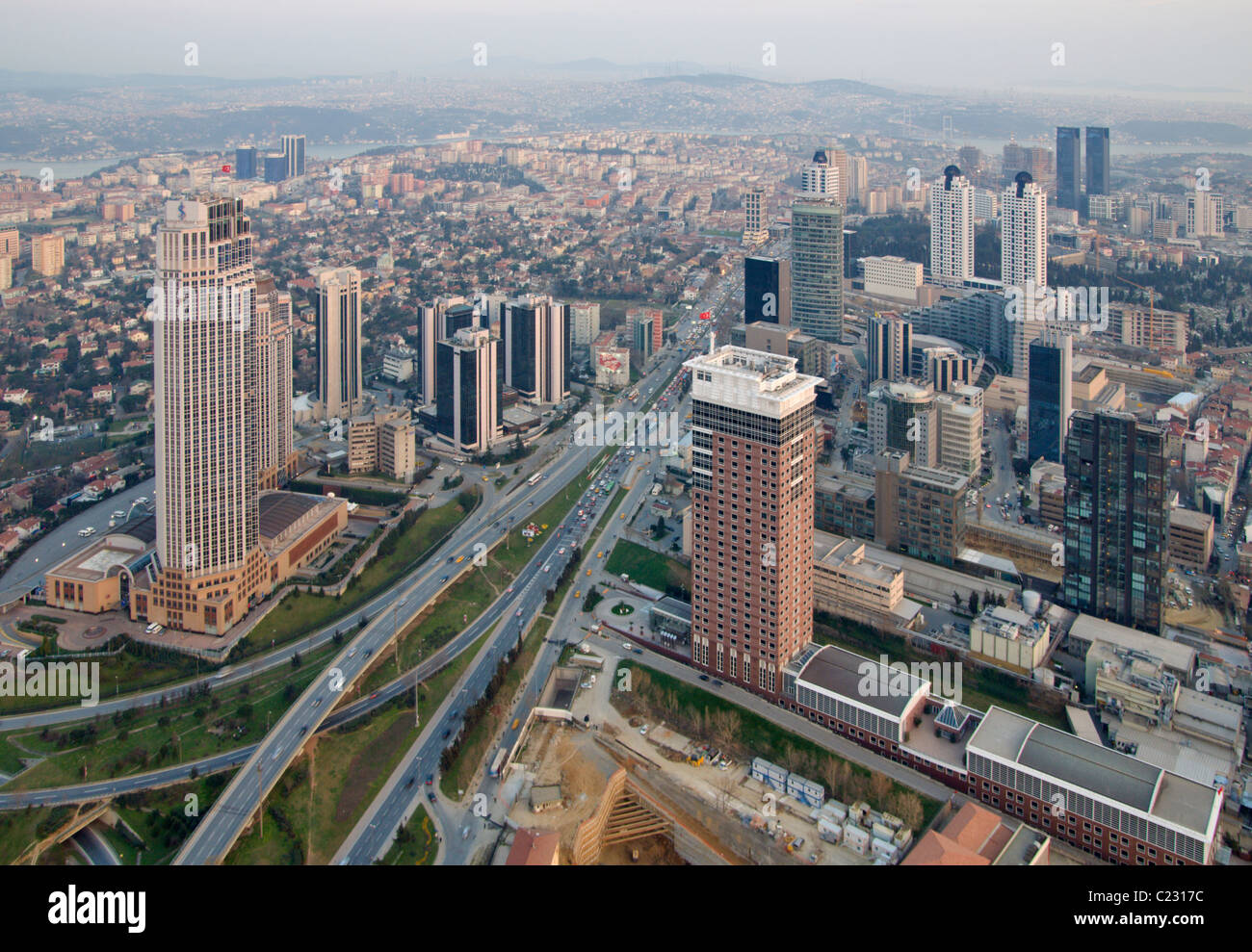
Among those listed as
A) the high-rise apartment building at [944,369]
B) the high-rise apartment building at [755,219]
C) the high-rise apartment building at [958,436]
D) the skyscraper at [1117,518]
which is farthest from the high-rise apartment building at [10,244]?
the skyscraper at [1117,518]

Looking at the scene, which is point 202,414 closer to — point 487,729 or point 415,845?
point 487,729

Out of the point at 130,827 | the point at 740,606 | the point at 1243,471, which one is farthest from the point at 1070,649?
the point at 130,827

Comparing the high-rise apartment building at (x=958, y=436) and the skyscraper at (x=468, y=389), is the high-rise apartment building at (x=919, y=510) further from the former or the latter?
the skyscraper at (x=468, y=389)

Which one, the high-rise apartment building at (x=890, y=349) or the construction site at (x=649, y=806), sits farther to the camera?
the high-rise apartment building at (x=890, y=349)

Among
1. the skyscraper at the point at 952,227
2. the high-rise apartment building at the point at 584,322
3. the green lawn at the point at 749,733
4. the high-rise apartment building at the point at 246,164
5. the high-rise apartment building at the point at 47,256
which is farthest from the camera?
the high-rise apartment building at the point at 246,164

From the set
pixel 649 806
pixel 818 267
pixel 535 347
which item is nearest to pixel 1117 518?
pixel 649 806
